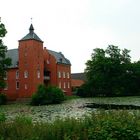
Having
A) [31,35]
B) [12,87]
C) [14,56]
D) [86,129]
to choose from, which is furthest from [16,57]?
[86,129]

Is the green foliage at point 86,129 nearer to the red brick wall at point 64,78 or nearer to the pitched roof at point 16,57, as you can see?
the pitched roof at point 16,57

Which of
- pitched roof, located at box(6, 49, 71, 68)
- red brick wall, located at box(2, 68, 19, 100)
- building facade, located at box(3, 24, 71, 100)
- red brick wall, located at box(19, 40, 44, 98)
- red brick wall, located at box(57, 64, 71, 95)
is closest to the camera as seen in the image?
red brick wall, located at box(19, 40, 44, 98)

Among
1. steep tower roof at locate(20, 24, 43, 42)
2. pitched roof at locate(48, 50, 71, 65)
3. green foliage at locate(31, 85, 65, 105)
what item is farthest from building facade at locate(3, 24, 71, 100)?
green foliage at locate(31, 85, 65, 105)

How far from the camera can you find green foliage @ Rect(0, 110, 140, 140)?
934 cm

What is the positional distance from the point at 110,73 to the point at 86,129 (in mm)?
82169

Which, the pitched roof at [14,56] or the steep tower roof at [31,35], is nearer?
the steep tower roof at [31,35]

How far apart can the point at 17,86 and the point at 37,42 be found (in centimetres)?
1119

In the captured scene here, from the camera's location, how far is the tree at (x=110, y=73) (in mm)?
89812

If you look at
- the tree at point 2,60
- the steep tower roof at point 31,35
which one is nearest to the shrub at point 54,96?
the tree at point 2,60

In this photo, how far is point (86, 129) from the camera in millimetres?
10031

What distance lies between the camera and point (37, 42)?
78438 mm

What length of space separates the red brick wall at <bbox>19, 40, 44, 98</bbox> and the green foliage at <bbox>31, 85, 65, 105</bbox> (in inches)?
445

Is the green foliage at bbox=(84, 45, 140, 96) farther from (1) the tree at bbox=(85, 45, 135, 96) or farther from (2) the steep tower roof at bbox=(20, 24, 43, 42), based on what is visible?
(2) the steep tower roof at bbox=(20, 24, 43, 42)

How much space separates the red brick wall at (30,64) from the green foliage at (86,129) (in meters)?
65.9
